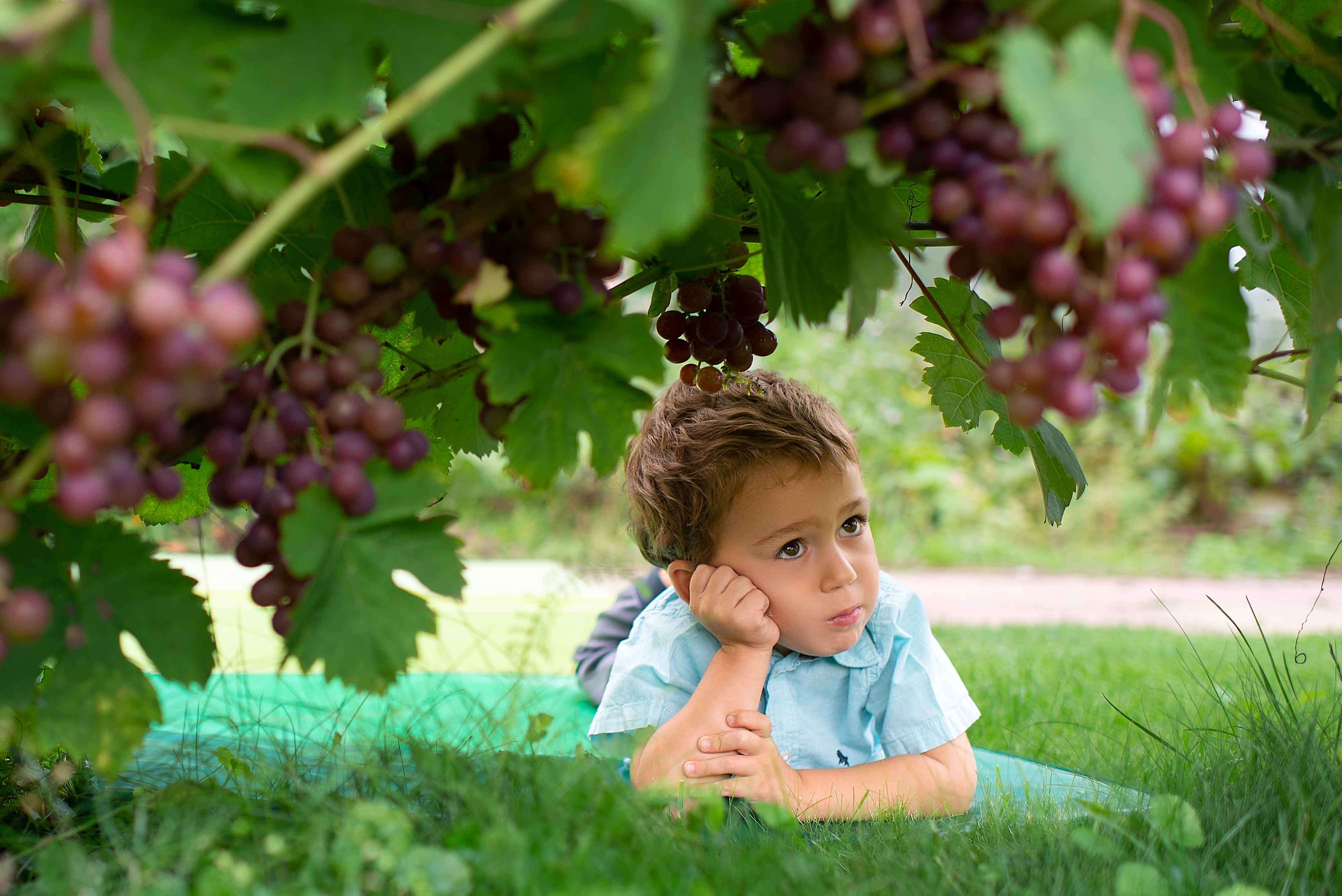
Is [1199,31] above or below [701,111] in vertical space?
above

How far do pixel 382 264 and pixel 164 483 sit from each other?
210mm

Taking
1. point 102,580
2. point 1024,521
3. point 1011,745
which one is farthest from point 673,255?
point 1024,521

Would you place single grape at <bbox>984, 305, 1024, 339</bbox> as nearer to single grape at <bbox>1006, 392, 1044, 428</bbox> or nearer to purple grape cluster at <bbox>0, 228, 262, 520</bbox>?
single grape at <bbox>1006, 392, 1044, 428</bbox>

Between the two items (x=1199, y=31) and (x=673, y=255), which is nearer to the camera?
(x=1199, y=31)

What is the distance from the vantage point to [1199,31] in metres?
0.69

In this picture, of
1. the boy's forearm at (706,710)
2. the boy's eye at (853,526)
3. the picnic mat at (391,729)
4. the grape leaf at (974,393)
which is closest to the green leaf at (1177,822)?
the picnic mat at (391,729)

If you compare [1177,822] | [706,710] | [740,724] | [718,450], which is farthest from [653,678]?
[1177,822]

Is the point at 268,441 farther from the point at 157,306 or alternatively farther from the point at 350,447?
the point at 157,306

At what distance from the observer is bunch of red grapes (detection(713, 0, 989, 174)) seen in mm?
633

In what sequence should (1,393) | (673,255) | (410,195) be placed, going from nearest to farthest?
1. (1,393)
2. (410,195)
3. (673,255)

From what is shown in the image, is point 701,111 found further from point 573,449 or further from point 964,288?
point 964,288

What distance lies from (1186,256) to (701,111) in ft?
0.96

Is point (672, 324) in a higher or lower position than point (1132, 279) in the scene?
higher

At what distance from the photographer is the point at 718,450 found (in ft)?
5.99
